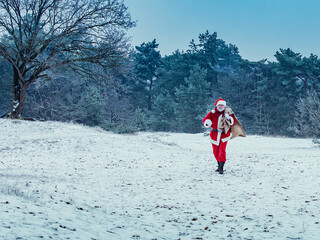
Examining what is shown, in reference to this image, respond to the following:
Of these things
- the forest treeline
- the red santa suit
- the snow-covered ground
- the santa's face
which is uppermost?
the forest treeline

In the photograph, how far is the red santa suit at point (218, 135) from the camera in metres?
8.63

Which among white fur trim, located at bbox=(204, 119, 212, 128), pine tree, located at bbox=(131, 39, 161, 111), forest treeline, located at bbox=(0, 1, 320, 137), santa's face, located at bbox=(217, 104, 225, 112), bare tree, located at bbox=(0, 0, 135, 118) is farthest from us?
pine tree, located at bbox=(131, 39, 161, 111)

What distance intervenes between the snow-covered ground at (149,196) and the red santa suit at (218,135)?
62 cm

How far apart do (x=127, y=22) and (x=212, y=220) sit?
Answer: 600 inches

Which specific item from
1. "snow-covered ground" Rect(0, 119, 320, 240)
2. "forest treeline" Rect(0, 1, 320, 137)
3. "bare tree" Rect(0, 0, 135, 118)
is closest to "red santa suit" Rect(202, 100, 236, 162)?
"snow-covered ground" Rect(0, 119, 320, 240)

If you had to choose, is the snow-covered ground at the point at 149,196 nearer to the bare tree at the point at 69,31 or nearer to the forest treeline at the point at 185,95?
the bare tree at the point at 69,31

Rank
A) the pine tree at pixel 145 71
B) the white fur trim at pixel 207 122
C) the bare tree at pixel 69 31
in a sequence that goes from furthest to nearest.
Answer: the pine tree at pixel 145 71 → the bare tree at pixel 69 31 → the white fur trim at pixel 207 122

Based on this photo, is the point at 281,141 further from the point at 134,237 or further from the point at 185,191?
the point at 134,237

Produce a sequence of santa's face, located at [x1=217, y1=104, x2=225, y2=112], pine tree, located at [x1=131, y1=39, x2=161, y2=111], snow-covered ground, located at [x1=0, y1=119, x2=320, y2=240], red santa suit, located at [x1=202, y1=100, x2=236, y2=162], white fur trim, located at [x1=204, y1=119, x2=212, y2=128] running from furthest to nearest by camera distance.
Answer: pine tree, located at [x1=131, y1=39, x2=161, y2=111] < santa's face, located at [x1=217, y1=104, x2=225, y2=112] < white fur trim, located at [x1=204, y1=119, x2=212, y2=128] < red santa suit, located at [x1=202, y1=100, x2=236, y2=162] < snow-covered ground, located at [x1=0, y1=119, x2=320, y2=240]

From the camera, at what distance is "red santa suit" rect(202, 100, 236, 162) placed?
8.63 metres

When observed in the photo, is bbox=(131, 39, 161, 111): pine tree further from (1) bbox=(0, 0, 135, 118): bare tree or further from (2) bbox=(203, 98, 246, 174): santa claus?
(2) bbox=(203, 98, 246, 174): santa claus

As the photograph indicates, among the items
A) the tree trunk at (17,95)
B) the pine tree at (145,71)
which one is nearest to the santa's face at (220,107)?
the tree trunk at (17,95)

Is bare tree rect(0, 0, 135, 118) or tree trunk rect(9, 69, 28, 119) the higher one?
bare tree rect(0, 0, 135, 118)

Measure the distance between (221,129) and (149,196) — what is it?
3.58 m
